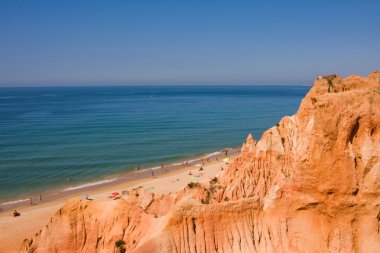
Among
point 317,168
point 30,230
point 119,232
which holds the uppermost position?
point 317,168

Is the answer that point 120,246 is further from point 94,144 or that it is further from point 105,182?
point 94,144

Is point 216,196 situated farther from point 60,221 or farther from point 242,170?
point 60,221

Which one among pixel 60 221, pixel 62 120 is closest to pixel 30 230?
pixel 60 221

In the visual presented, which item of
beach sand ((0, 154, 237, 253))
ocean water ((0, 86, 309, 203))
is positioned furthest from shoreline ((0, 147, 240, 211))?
ocean water ((0, 86, 309, 203))

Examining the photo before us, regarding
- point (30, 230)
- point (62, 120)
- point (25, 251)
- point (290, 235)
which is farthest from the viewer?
point (62, 120)

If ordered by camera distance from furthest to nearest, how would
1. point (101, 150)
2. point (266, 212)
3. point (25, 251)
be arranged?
point (101, 150), point (25, 251), point (266, 212)

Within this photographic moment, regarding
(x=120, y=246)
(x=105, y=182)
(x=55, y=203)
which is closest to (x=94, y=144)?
(x=105, y=182)

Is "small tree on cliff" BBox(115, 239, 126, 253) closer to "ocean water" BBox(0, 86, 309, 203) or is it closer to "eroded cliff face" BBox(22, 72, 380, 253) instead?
"eroded cliff face" BBox(22, 72, 380, 253)
